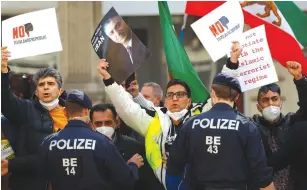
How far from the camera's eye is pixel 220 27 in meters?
7.49

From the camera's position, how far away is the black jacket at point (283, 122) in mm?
6898

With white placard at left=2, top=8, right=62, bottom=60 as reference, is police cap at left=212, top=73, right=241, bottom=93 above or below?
below

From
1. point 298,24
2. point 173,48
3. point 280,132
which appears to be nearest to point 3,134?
point 173,48

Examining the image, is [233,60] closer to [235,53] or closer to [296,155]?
[235,53]

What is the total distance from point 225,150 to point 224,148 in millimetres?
16

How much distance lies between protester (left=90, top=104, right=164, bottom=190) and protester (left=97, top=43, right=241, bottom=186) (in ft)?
0.30

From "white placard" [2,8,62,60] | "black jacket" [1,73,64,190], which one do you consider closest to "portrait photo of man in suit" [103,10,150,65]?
"white placard" [2,8,62,60]

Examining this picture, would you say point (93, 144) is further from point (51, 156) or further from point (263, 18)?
point (263, 18)

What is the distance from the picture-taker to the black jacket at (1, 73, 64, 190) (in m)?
6.74

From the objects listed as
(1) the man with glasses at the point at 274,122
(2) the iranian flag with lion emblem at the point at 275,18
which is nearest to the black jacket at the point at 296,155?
(1) the man with glasses at the point at 274,122

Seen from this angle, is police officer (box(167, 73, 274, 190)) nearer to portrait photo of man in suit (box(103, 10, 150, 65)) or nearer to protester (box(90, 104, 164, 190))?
protester (box(90, 104, 164, 190))

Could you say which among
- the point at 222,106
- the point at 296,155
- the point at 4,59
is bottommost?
the point at 296,155

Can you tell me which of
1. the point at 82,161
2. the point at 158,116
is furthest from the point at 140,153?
the point at 82,161

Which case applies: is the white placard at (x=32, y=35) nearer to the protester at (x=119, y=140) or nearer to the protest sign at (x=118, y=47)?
the protest sign at (x=118, y=47)
